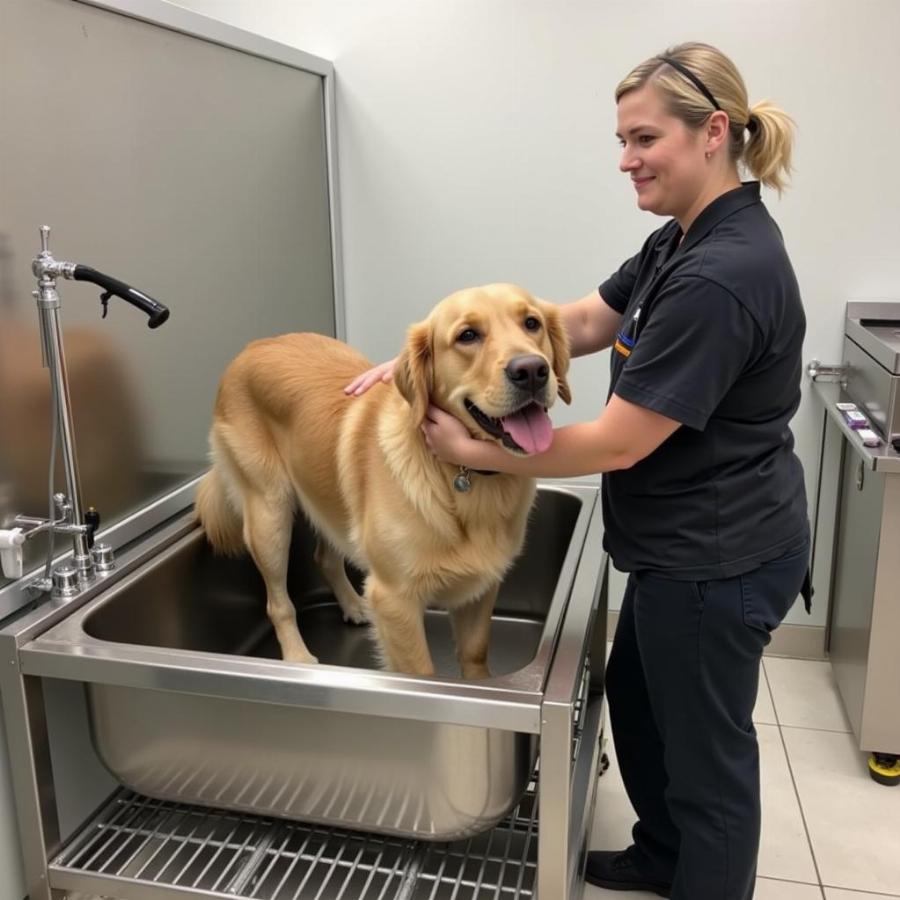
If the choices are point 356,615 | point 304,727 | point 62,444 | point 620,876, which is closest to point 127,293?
point 62,444

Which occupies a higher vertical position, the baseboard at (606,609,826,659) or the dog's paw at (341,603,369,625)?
the dog's paw at (341,603,369,625)

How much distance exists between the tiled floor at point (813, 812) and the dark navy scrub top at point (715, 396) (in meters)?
0.87

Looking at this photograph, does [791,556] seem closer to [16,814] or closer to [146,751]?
[146,751]

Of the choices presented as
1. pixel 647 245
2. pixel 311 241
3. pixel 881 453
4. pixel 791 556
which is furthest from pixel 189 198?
pixel 881 453

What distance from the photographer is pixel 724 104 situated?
3.84 ft

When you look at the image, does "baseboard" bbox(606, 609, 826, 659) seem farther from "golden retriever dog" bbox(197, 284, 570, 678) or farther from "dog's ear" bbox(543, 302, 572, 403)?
"dog's ear" bbox(543, 302, 572, 403)

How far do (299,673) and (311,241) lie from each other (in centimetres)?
150

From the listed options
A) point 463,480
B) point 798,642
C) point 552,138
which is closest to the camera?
point 463,480

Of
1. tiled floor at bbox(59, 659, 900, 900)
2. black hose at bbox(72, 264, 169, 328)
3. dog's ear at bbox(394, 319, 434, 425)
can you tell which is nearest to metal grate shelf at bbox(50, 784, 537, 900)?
tiled floor at bbox(59, 659, 900, 900)

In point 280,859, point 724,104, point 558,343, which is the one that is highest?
point 724,104

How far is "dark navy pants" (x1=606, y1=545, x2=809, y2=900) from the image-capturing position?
1256mm

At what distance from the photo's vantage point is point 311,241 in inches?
95.0

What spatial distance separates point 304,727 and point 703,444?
0.71 metres

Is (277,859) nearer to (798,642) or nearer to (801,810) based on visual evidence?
(801,810)
